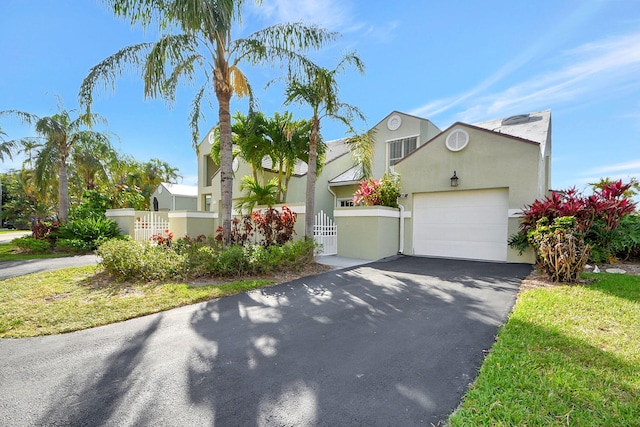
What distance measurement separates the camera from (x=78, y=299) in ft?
17.0

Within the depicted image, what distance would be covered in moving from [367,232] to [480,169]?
4383 millimetres

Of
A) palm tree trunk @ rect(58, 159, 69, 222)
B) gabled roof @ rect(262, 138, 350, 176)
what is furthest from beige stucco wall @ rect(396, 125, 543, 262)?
palm tree trunk @ rect(58, 159, 69, 222)

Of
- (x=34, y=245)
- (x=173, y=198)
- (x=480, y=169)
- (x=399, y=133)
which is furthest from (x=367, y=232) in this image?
(x=173, y=198)

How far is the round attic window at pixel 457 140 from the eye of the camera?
9.79 metres

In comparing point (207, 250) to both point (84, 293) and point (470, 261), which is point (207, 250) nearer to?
point (84, 293)

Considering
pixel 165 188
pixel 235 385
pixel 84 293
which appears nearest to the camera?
pixel 235 385

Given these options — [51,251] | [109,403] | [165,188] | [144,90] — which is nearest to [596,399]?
[109,403]

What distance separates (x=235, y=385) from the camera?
2600mm

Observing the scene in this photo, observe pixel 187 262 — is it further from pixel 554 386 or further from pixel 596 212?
pixel 596 212

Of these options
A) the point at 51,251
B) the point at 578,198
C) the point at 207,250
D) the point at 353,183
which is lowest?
the point at 51,251

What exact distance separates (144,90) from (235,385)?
25.3 feet

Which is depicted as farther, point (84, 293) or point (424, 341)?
point (84, 293)

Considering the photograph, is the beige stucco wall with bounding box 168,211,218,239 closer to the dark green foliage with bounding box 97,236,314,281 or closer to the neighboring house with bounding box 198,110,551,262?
the neighboring house with bounding box 198,110,551,262

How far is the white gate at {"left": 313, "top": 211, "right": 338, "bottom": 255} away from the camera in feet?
33.9
